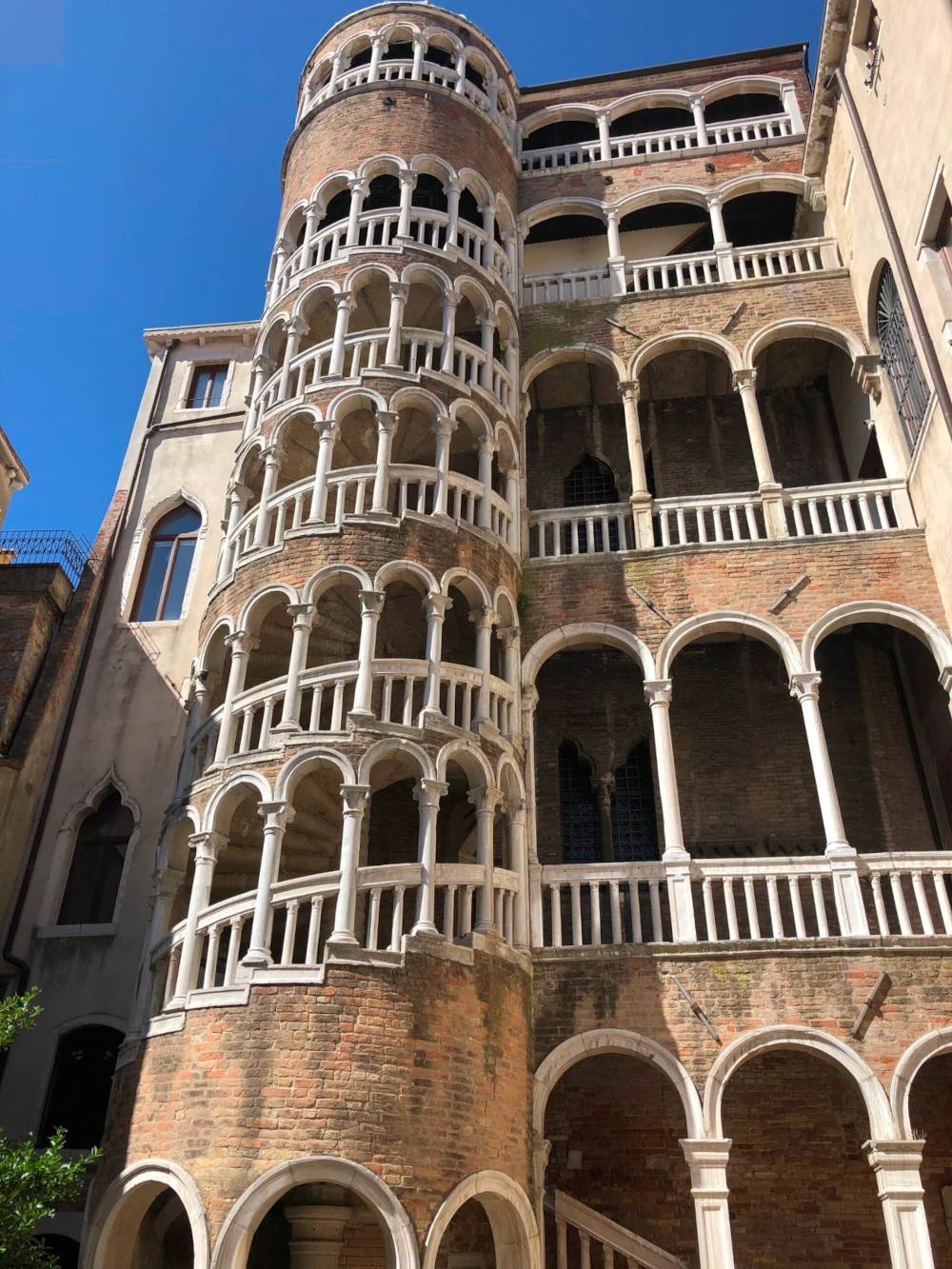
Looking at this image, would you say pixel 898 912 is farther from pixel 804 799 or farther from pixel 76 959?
pixel 76 959


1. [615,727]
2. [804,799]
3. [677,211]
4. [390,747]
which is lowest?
[390,747]

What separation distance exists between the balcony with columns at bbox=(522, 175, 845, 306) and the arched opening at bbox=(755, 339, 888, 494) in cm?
136

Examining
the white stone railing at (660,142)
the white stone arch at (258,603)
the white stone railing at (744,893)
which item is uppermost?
the white stone railing at (660,142)

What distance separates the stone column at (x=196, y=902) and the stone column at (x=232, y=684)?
0.90 m

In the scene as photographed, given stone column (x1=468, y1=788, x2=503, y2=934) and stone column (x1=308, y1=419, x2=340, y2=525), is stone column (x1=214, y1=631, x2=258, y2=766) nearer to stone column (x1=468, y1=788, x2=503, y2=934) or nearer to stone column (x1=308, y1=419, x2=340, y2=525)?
stone column (x1=308, y1=419, x2=340, y2=525)

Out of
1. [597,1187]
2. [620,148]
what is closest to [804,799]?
[597,1187]

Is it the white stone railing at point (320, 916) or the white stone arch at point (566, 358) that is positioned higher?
the white stone arch at point (566, 358)

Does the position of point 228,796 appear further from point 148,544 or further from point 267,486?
point 148,544

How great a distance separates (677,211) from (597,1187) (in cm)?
1729

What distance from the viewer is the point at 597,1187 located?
12.7 meters

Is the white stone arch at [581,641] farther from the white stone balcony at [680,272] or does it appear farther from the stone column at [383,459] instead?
the white stone balcony at [680,272]

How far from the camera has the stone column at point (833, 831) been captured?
11.7 metres

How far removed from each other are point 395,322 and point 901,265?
22.8 ft

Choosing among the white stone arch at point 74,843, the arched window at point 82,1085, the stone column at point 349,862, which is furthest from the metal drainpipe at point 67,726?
the stone column at point 349,862
